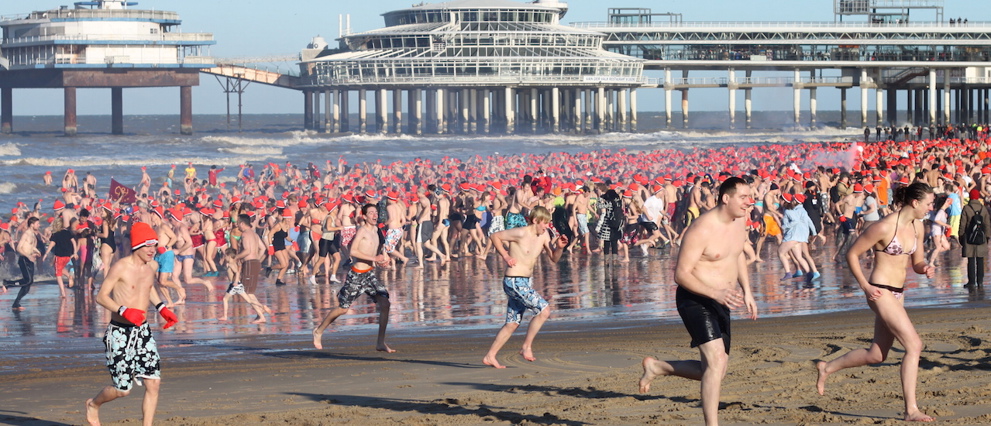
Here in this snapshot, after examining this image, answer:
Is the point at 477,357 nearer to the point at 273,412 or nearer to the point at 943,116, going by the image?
the point at 273,412

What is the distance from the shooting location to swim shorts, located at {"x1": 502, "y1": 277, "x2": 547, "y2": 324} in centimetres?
838

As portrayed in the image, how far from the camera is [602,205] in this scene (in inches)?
712

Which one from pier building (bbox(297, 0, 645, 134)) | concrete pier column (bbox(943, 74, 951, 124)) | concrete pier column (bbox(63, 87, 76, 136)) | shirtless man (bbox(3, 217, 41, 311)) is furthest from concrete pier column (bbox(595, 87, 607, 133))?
shirtless man (bbox(3, 217, 41, 311))

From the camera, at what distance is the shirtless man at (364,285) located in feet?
30.7

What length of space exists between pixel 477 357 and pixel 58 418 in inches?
117

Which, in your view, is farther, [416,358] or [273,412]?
[416,358]

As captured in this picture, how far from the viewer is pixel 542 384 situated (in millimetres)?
7801

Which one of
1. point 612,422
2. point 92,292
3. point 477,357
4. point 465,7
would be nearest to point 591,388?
point 612,422

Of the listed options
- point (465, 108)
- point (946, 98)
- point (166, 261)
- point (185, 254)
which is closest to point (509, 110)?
point (465, 108)

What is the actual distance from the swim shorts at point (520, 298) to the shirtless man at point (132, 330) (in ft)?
8.38

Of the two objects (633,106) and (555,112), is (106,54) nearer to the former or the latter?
(555,112)

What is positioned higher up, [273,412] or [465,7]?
[465,7]

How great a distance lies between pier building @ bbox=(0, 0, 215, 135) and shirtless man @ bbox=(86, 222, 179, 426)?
74.4 meters

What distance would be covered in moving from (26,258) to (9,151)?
49841 millimetres
